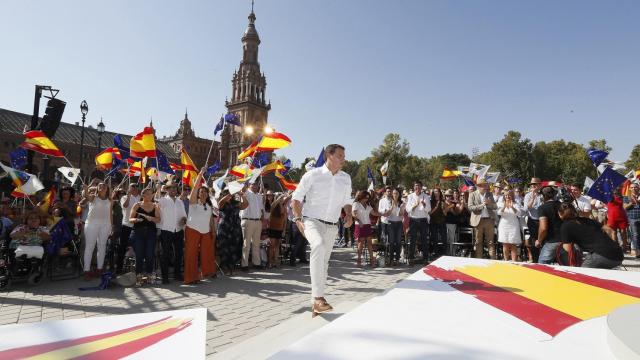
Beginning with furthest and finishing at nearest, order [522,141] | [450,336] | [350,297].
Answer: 1. [522,141]
2. [350,297]
3. [450,336]

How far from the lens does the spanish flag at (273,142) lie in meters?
11.1

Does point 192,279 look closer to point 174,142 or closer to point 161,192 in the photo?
point 161,192

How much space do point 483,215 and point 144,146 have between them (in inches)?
376

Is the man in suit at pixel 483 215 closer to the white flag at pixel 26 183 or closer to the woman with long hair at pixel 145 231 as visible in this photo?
the woman with long hair at pixel 145 231

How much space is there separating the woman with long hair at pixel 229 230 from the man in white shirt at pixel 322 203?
4.73 m

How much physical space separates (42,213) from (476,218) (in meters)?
11.0

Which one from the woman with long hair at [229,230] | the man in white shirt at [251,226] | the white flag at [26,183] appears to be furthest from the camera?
the man in white shirt at [251,226]

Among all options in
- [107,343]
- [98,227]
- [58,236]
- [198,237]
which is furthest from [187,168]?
[107,343]

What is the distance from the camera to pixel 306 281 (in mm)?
8227

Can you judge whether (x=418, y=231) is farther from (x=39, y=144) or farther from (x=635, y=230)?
(x=39, y=144)

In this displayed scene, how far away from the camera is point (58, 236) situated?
27.3 ft

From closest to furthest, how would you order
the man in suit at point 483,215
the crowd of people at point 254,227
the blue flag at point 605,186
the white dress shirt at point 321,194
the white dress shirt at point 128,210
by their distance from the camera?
the white dress shirt at point 321,194, the crowd of people at point 254,227, the white dress shirt at point 128,210, the blue flag at point 605,186, the man in suit at point 483,215

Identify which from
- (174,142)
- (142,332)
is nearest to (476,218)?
(142,332)

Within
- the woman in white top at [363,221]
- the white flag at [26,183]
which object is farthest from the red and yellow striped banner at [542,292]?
the white flag at [26,183]
